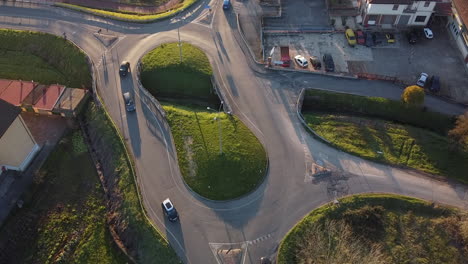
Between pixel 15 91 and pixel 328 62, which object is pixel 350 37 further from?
pixel 15 91

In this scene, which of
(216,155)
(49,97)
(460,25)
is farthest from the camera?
(460,25)

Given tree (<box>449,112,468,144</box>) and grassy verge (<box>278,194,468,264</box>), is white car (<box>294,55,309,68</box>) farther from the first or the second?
grassy verge (<box>278,194,468,264</box>)

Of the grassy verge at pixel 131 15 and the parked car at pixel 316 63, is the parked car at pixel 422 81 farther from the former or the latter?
the grassy verge at pixel 131 15

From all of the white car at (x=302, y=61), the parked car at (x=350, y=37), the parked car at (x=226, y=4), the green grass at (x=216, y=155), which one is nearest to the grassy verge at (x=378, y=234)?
the green grass at (x=216, y=155)

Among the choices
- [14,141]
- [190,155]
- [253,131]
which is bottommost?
[253,131]

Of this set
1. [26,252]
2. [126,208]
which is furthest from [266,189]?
[26,252]

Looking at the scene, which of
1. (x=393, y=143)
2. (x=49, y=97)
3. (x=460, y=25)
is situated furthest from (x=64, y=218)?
(x=460, y=25)

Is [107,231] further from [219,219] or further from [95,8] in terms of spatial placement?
[95,8]

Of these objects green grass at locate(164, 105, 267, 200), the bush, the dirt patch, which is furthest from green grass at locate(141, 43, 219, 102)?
the bush
